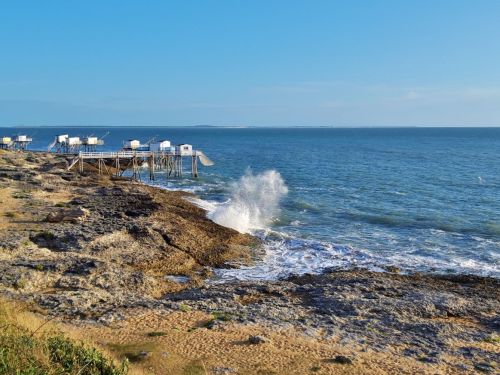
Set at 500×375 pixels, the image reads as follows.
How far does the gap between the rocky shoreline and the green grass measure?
5825 millimetres

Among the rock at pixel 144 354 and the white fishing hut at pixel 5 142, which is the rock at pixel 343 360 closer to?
the rock at pixel 144 354

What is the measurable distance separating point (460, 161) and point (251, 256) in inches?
2909

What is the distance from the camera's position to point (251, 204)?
160ft

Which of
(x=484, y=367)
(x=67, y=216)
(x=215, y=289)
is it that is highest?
(x=67, y=216)

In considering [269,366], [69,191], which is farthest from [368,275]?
[69,191]

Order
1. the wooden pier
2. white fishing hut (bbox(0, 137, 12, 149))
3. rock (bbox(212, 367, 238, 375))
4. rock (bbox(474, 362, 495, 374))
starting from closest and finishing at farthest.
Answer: rock (bbox(212, 367, 238, 375)) → rock (bbox(474, 362, 495, 374)) → the wooden pier → white fishing hut (bbox(0, 137, 12, 149))

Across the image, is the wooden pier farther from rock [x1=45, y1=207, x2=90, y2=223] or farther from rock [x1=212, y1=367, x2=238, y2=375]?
rock [x1=212, y1=367, x2=238, y2=375]

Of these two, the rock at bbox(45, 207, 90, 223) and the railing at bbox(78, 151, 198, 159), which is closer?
the rock at bbox(45, 207, 90, 223)

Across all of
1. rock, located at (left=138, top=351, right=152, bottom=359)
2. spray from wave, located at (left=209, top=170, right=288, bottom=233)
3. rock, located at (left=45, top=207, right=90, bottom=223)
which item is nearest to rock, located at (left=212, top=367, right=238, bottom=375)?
rock, located at (left=138, top=351, right=152, bottom=359)

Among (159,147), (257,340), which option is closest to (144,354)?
(257,340)

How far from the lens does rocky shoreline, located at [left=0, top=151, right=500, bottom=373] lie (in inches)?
752

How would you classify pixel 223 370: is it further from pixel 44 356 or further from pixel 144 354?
pixel 44 356

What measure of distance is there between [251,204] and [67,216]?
19.8 m

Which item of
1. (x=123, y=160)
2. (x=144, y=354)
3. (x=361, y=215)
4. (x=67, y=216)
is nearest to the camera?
(x=144, y=354)
